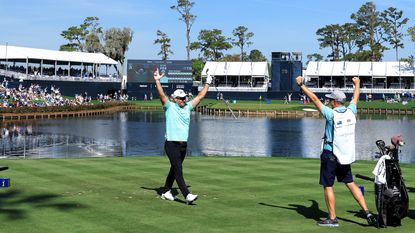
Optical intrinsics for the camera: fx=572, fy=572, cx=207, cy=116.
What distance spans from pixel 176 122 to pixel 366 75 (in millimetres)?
110778

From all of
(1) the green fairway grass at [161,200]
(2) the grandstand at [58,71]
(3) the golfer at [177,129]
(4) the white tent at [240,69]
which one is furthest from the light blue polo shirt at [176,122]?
(4) the white tent at [240,69]

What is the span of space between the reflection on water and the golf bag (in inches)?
887

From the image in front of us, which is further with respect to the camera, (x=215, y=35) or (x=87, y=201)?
(x=215, y=35)

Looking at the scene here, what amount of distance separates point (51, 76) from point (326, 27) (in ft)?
250

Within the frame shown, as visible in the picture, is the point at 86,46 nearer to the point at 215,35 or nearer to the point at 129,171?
the point at 215,35

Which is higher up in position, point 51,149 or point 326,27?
point 326,27

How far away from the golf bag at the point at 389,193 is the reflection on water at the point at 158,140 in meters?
22.5

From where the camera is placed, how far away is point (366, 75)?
11762 centimetres

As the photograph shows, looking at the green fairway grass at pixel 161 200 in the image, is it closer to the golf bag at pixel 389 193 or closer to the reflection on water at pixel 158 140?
the golf bag at pixel 389 193

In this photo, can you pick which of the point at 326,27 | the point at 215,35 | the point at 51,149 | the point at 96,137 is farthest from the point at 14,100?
the point at 326,27

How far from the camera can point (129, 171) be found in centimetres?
1762

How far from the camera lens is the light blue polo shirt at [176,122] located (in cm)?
1229

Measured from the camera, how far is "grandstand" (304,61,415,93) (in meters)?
117

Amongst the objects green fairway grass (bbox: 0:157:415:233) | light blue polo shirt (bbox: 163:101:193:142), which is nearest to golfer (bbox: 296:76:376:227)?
green fairway grass (bbox: 0:157:415:233)
